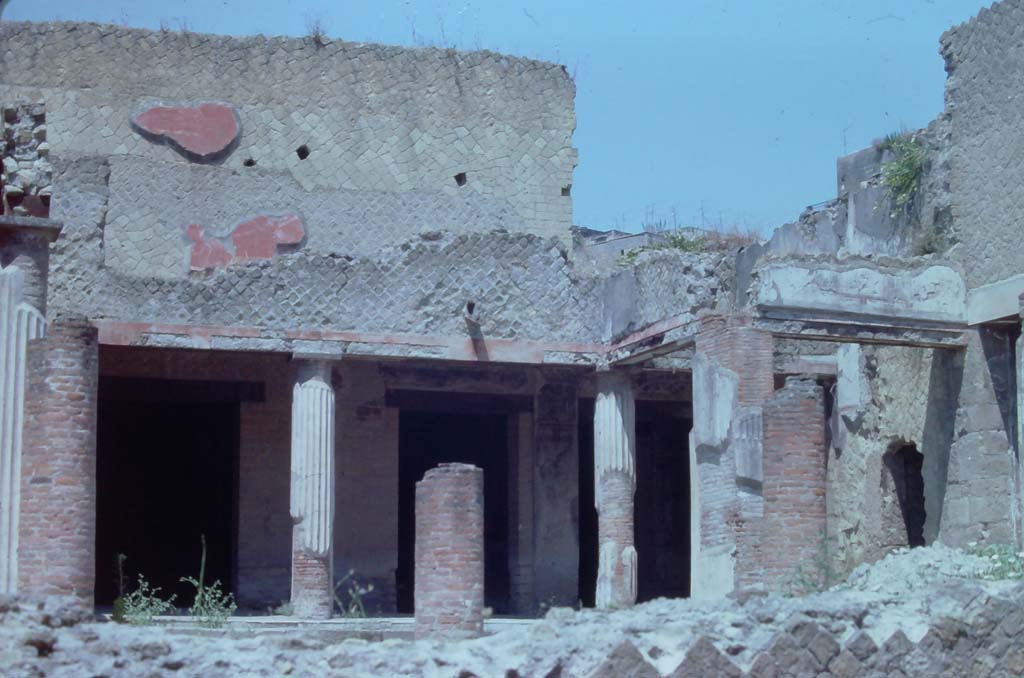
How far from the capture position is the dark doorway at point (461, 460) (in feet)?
60.4

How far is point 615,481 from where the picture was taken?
1644 centimetres

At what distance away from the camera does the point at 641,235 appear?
77.8ft

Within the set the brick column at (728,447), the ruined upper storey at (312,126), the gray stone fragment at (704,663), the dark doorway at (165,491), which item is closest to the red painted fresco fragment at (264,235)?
the ruined upper storey at (312,126)

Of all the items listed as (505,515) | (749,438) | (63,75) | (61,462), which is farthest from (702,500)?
(63,75)

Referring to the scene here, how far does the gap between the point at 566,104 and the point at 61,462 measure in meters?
10.9

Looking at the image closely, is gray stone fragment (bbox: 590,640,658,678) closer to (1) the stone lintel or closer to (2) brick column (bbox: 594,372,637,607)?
(1) the stone lintel

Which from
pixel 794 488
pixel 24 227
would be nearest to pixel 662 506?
pixel 794 488

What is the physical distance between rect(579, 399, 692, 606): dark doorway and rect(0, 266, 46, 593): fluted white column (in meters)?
8.98

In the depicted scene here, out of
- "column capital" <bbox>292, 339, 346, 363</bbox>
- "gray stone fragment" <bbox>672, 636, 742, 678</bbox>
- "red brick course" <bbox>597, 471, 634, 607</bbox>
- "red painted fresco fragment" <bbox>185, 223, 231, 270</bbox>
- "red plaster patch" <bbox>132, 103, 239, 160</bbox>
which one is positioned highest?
"red plaster patch" <bbox>132, 103, 239, 160</bbox>

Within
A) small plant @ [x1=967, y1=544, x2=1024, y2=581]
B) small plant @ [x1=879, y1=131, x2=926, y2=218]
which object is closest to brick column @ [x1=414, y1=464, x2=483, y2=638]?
small plant @ [x1=967, y1=544, x2=1024, y2=581]

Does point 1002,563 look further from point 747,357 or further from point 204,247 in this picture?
point 204,247

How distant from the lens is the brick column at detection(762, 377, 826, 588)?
11094 millimetres

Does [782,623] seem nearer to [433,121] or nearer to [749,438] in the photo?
[749,438]

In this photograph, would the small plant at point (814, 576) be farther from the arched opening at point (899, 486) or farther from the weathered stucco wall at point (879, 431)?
the arched opening at point (899, 486)
